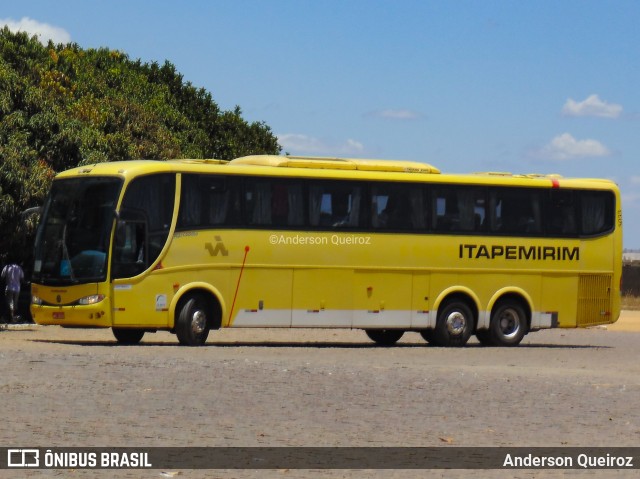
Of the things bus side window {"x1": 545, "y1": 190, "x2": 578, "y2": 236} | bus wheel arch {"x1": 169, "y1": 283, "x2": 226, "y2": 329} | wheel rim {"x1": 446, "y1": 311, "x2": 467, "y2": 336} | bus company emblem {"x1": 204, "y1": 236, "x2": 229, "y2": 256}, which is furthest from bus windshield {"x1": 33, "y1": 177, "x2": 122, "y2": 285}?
bus side window {"x1": 545, "y1": 190, "x2": 578, "y2": 236}

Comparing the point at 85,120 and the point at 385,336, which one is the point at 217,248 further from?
the point at 85,120

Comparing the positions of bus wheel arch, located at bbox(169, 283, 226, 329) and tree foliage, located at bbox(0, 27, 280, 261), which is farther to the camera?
tree foliage, located at bbox(0, 27, 280, 261)

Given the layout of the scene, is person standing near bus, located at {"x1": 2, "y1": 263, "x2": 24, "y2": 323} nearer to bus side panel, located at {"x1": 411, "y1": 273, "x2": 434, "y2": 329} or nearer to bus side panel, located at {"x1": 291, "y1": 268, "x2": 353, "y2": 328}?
bus side panel, located at {"x1": 291, "y1": 268, "x2": 353, "y2": 328}

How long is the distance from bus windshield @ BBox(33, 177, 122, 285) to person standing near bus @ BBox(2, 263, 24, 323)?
9517mm

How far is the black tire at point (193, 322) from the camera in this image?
28.5 metres

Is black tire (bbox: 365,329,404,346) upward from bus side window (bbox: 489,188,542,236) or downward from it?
downward

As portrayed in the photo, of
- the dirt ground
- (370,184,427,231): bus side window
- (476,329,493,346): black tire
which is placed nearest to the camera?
the dirt ground

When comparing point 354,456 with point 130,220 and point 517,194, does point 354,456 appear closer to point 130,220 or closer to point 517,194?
point 130,220

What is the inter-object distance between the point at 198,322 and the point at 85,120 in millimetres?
24604

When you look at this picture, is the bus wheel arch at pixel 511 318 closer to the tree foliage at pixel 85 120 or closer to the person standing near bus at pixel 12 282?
the tree foliage at pixel 85 120

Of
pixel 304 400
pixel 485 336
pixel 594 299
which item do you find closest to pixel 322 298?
pixel 485 336

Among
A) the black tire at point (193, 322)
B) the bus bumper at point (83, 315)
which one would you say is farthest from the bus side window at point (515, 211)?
the bus bumper at point (83, 315)

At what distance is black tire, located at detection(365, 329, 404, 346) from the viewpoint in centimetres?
3357

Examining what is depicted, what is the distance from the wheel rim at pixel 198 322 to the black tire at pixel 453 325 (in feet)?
17.5
